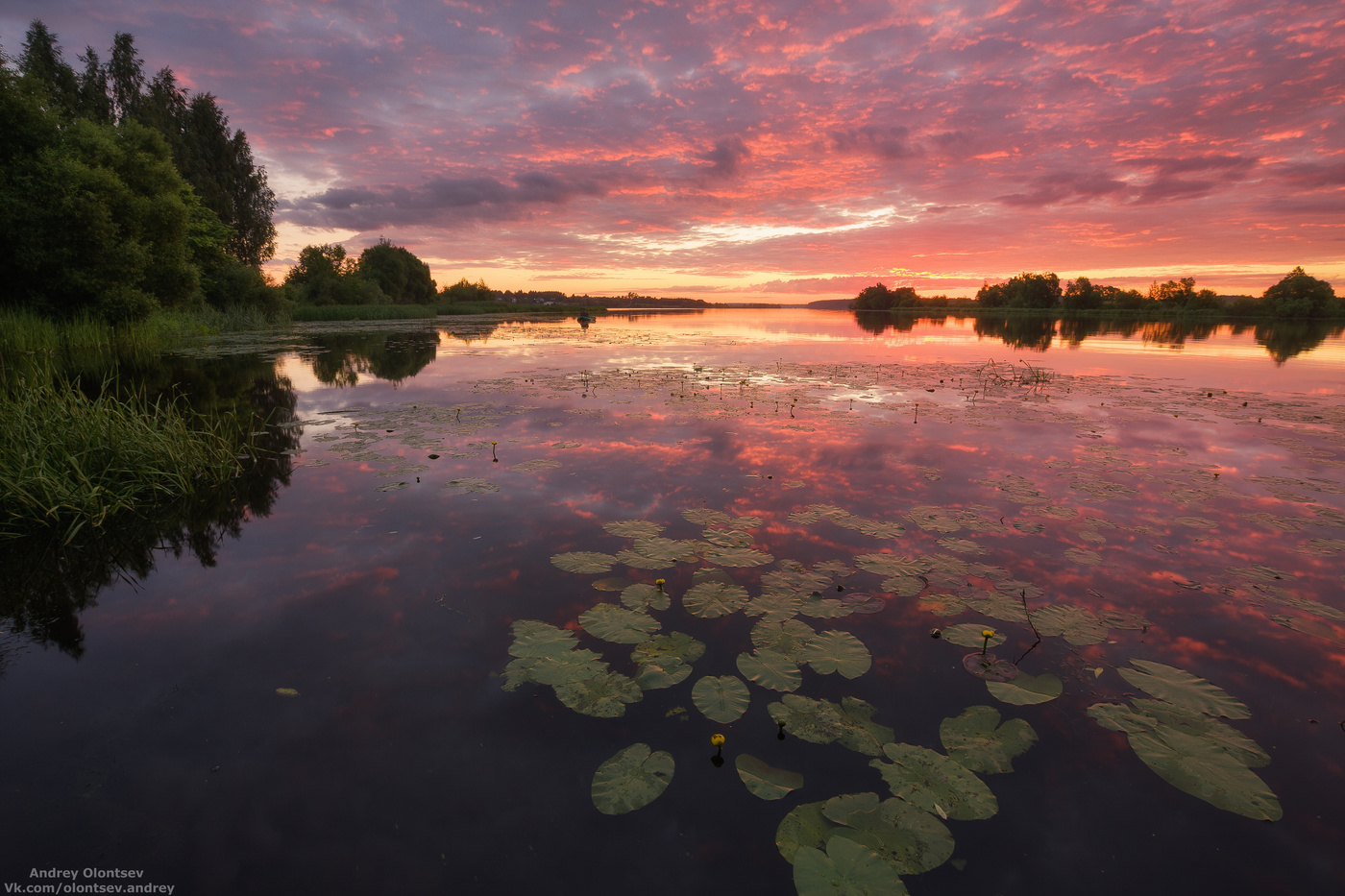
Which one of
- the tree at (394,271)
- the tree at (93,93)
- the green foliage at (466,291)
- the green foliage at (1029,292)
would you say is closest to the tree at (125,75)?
the tree at (93,93)

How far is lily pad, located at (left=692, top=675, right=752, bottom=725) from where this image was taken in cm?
308

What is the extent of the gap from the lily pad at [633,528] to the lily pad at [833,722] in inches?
101

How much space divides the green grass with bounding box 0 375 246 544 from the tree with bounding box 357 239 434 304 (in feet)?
265

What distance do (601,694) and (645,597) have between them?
1102 mm

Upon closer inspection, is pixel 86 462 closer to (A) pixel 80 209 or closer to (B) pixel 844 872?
(B) pixel 844 872

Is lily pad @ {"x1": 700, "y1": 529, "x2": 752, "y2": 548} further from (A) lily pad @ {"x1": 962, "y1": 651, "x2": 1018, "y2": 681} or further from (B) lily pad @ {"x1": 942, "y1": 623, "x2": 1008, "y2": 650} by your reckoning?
(A) lily pad @ {"x1": 962, "y1": 651, "x2": 1018, "y2": 681}

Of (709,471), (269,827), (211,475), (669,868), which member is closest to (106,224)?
(211,475)

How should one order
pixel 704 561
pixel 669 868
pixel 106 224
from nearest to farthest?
pixel 669 868 < pixel 704 561 < pixel 106 224

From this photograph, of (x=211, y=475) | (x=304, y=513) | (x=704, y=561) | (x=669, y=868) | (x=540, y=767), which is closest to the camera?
(x=669, y=868)

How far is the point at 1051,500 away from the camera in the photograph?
6.42m

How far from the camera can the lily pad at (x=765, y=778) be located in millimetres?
2613

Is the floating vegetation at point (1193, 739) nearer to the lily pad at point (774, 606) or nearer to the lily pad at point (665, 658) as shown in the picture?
the lily pad at point (774, 606)

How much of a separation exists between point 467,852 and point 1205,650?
16.7 ft

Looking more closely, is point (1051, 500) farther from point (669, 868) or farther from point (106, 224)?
point (106, 224)
